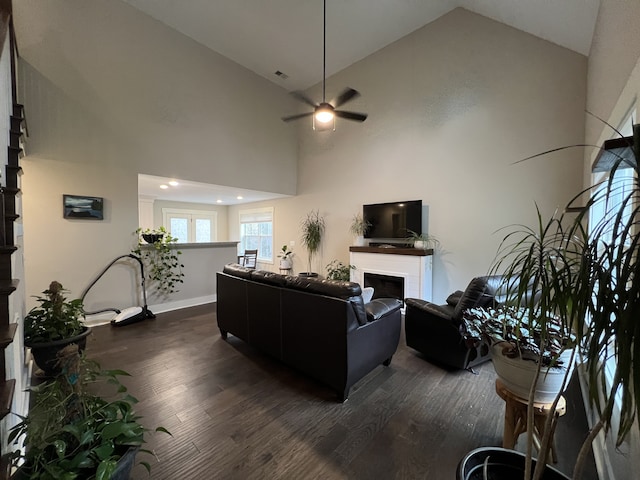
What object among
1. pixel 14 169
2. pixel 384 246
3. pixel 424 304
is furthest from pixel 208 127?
pixel 424 304

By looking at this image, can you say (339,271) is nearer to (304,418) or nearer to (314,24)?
(304,418)

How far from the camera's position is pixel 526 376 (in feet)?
4.38

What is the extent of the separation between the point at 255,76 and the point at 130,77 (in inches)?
97.9

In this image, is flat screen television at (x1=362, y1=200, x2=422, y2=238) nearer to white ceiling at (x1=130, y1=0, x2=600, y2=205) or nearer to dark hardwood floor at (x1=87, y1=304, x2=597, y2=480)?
dark hardwood floor at (x1=87, y1=304, x2=597, y2=480)

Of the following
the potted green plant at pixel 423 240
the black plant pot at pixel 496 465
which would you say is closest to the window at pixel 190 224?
the potted green plant at pixel 423 240

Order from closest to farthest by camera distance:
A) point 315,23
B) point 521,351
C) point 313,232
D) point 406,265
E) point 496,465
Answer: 1. point 496,465
2. point 521,351
3. point 315,23
4. point 406,265
5. point 313,232

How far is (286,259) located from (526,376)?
584 cm

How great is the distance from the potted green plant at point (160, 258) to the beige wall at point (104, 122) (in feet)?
0.69

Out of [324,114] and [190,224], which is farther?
[190,224]

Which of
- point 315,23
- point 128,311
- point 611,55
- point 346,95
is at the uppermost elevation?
point 315,23

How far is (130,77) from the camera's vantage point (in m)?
4.10

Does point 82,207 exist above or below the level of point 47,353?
above

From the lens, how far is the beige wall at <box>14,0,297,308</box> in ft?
11.3

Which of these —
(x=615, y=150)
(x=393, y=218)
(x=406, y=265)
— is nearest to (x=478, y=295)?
(x=615, y=150)
